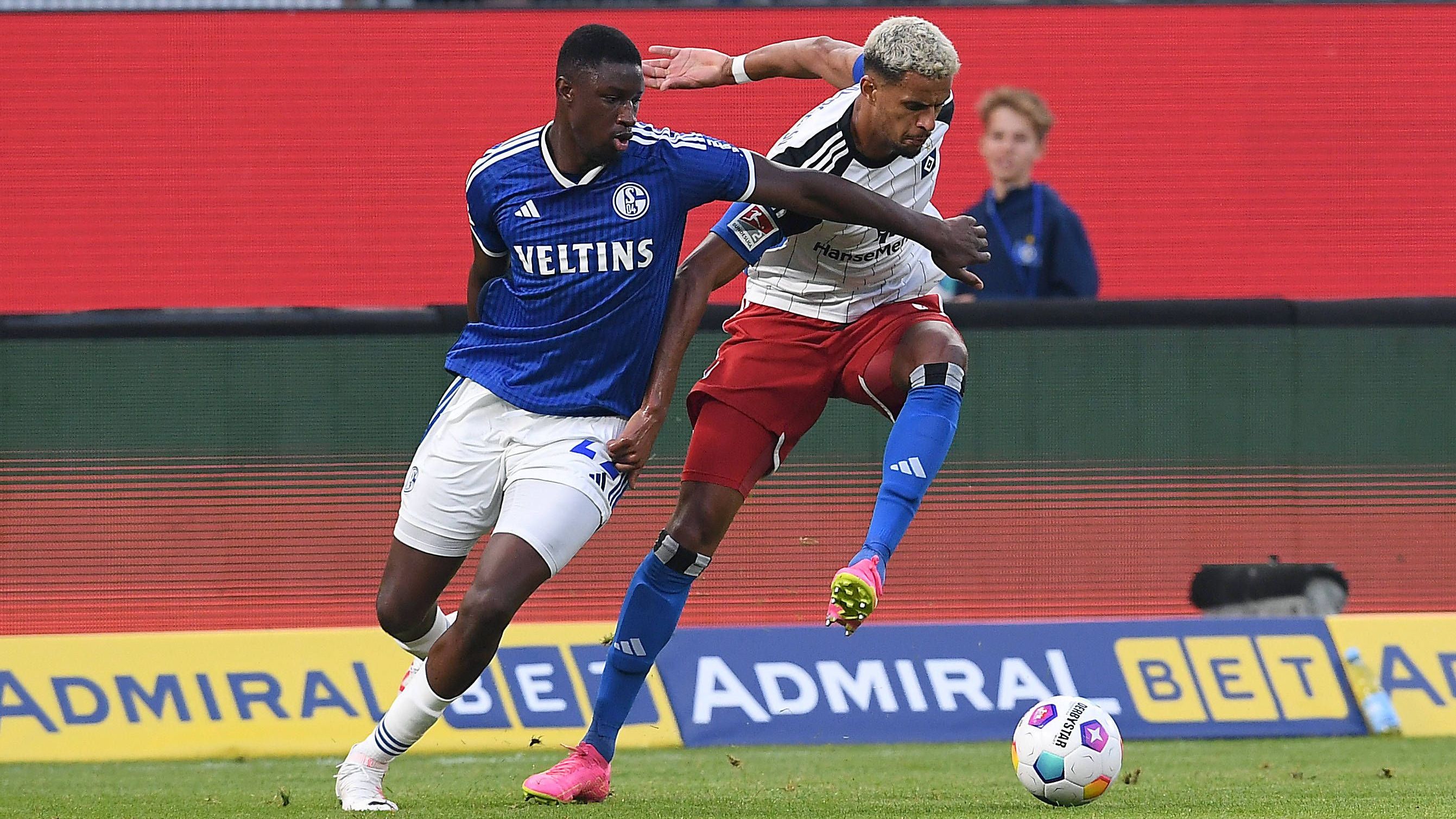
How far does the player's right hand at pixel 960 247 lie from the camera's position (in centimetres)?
527

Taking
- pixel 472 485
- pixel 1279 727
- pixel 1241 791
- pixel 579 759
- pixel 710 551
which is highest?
pixel 472 485

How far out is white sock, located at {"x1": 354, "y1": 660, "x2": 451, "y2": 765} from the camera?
490 centimetres

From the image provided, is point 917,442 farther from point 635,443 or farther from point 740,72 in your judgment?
point 740,72

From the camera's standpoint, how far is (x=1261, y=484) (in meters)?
7.56

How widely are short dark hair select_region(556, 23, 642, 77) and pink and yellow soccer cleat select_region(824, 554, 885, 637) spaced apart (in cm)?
153

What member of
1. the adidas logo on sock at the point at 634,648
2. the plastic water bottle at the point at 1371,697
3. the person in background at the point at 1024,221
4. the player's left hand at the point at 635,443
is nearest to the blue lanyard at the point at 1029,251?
the person in background at the point at 1024,221

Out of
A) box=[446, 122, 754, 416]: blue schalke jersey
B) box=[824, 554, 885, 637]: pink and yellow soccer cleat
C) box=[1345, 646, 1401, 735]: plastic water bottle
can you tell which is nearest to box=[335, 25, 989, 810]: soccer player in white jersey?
box=[446, 122, 754, 416]: blue schalke jersey

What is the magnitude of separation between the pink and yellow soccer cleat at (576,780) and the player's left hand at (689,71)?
223 cm

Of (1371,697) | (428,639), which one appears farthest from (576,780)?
(1371,697)

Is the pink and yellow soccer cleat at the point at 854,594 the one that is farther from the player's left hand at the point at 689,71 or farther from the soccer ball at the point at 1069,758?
the player's left hand at the point at 689,71

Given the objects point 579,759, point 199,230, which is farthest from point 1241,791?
point 199,230

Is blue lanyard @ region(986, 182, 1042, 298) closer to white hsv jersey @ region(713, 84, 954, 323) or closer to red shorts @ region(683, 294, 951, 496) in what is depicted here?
white hsv jersey @ region(713, 84, 954, 323)

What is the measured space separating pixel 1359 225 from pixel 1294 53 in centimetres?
139

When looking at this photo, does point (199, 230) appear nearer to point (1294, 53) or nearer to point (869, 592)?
point (1294, 53)
